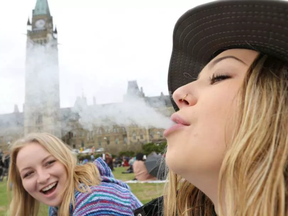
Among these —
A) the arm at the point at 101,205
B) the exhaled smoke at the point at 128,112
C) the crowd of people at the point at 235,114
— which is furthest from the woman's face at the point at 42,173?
the exhaled smoke at the point at 128,112

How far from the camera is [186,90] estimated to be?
1127mm

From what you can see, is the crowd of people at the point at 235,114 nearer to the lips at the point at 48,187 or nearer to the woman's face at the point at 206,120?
the woman's face at the point at 206,120

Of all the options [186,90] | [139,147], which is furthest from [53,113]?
[186,90]

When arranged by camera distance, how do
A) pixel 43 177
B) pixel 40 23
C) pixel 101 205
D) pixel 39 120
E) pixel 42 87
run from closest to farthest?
pixel 101 205 < pixel 43 177 < pixel 42 87 < pixel 39 120 < pixel 40 23

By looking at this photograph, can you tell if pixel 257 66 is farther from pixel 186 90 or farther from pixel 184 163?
pixel 184 163

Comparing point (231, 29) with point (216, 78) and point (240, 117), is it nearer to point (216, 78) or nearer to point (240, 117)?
point (216, 78)

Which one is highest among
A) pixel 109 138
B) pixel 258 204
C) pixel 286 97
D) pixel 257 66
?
pixel 257 66

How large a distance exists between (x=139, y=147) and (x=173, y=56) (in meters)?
45.7

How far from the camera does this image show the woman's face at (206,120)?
3.19 feet

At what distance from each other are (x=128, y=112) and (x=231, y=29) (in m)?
22.1

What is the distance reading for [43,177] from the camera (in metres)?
2.46

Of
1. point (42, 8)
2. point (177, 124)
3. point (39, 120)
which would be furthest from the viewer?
point (42, 8)

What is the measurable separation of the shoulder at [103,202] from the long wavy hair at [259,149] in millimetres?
1239

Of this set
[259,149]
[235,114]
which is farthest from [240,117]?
[259,149]
